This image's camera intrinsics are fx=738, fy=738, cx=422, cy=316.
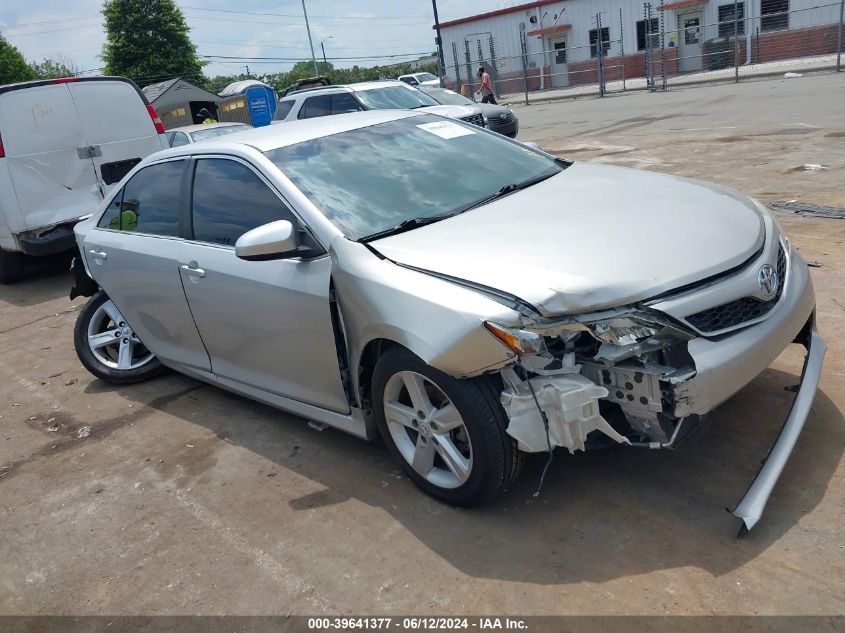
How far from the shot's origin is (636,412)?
281 centimetres

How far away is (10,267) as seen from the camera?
912 cm

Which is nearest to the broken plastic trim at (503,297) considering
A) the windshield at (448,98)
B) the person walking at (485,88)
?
the windshield at (448,98)

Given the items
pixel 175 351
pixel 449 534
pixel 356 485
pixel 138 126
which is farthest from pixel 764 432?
pixel 138 126

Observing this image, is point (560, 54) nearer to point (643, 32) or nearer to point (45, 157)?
point (643, 32)

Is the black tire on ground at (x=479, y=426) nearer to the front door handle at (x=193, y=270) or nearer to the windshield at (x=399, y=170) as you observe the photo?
the windshield at (x=399, y=170)

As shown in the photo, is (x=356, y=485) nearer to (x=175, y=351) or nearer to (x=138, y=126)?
(x=175, y=351)

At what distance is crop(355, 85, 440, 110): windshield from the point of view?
1238cm

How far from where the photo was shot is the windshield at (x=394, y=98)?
12.4m

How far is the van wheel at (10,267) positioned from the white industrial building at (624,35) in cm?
2078

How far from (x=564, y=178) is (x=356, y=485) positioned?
198cm

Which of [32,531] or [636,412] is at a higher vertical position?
Result: [636,412]

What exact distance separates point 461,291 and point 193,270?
1916mm

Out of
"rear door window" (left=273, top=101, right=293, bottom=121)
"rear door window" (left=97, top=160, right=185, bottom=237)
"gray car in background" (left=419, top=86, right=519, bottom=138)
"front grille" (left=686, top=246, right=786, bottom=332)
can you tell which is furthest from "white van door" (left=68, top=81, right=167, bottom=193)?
"front grille" (left=686, top=246, right=786, bottom=332)

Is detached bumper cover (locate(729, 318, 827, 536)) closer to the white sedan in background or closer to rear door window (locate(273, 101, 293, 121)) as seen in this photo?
the white sedan in background
